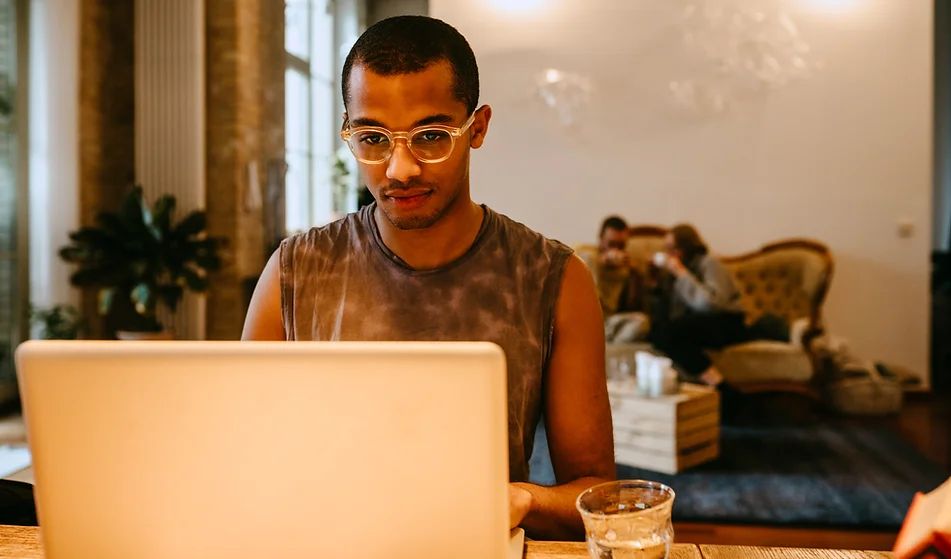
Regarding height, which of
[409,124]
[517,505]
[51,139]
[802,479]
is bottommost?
[802,479]

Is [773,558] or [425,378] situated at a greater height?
[425,378]

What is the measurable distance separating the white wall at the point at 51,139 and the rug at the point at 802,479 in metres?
2.60

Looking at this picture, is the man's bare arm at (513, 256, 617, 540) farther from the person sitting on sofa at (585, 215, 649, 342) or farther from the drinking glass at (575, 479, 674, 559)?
the person sitting on sofa at (585, 215, 649, 342)

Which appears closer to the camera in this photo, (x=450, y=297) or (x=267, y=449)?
(x=267, y=449)

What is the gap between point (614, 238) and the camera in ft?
15.9

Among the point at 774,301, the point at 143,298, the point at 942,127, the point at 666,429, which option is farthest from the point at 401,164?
the point at 942,127

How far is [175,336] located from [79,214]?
815mm

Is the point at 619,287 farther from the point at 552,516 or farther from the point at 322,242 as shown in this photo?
the point at 552,516

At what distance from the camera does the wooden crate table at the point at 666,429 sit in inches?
138

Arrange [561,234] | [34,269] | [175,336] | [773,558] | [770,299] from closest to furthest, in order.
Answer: [773,558], [34,269], [175,336], [770,299], [561,234]

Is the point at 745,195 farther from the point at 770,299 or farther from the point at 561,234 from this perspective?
the point at 561,234

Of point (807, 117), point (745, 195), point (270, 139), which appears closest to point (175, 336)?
point (270, 139)

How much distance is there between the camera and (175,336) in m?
4.66

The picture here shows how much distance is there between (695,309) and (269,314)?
3.57 meters
